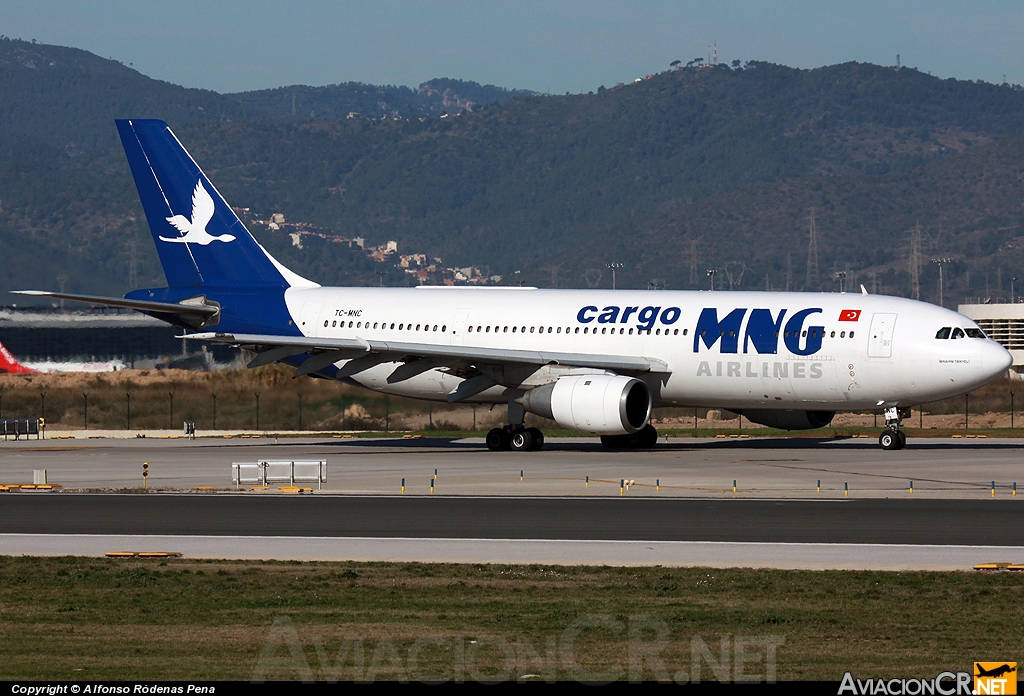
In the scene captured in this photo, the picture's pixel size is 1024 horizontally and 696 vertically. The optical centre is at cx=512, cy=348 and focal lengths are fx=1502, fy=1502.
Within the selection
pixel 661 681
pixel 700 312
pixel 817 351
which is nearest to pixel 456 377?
pixel 700 312

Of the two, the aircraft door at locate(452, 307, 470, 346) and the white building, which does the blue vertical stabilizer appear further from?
the white building

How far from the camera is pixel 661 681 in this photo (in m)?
12.9

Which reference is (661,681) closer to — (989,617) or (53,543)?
(989,617)

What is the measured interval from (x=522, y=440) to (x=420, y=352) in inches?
176

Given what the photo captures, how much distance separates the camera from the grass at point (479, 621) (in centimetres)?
1373

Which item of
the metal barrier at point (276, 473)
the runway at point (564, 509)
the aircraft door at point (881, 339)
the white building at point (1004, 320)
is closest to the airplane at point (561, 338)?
the aircraft door at point (881, 339)

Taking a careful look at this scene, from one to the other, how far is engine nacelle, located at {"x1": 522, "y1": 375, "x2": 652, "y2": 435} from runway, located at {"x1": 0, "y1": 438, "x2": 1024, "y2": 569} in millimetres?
1100

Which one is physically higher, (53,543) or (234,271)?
(234,271)

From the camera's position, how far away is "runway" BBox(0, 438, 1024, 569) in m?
22.5

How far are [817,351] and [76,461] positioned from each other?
21.4 m

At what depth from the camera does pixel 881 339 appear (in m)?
41.9

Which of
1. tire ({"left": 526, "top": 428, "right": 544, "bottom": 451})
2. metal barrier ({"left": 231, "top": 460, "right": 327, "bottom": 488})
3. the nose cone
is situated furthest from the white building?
metal barrier ({"left": 231, "top": 460, "right": 327, "bottom": 488})

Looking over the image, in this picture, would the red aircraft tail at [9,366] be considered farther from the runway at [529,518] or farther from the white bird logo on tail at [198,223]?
the runway at [529,518]

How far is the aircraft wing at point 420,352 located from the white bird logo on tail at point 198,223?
756 cm
